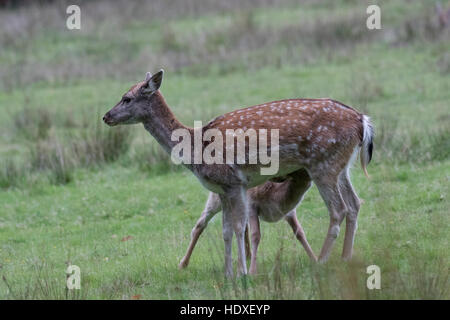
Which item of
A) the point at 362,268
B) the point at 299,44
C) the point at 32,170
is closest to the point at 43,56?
the point at 299,44

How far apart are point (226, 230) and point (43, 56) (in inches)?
695

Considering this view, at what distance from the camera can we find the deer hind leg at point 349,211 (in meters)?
7.43

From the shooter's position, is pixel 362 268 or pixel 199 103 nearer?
pixel 362 268

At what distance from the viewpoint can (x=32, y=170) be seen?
12578mm

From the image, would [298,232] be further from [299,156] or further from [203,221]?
[299,156]

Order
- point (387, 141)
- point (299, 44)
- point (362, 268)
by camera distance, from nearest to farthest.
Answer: point (362, 268) → point (387, 141) → point (299, 44)

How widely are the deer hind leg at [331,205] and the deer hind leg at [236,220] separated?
2.21 ft

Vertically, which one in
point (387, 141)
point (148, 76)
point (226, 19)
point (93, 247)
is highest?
point (226, 19)

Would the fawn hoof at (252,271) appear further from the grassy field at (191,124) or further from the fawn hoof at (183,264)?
the fawn hoof at (183,264)

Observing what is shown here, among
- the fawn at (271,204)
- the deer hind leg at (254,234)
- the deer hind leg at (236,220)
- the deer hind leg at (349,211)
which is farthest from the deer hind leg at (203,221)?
the deer hind leg at (349,211)

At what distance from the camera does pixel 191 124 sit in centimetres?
1463

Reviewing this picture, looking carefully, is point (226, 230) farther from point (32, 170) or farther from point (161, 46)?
point (161, 46)

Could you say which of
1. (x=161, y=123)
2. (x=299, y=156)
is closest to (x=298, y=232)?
(x=299, y=156)

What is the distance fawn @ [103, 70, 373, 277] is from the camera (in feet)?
23.8
